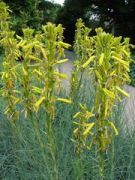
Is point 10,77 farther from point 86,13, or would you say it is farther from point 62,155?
point 86,13

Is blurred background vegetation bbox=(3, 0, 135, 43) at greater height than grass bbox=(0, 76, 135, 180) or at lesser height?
greater

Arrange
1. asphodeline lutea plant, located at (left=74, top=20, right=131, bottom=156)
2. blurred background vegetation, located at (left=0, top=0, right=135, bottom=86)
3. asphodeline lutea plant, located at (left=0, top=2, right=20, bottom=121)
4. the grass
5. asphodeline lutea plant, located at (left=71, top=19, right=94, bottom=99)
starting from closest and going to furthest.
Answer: asphodeline lutea plant, located at (left=74, top=20, right=131, bottom=156) < asphodeline lutea plant, located at (left=0, top=2, right=20, bottom=121) < the grass < asphodeline lutea plant, located at (left=71, top=19, right=94, bottom=99) < blurred background vegetation, located at (left=0, top=0, right=135, bottom=86)

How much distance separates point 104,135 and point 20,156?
1.18 meters

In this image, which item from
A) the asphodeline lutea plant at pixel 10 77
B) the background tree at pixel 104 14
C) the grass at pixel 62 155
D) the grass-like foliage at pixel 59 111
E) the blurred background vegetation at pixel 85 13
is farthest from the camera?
the background tree at pixel 104 14

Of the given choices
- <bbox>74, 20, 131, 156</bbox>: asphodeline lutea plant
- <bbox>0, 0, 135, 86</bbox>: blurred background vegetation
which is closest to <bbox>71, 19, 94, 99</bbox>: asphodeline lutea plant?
<bbox>74, 20, 131, 156</bbox>: asphodeline lutea plant

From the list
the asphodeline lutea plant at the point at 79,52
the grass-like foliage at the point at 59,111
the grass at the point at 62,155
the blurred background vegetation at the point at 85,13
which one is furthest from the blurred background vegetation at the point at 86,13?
the grass at the point at 62,155

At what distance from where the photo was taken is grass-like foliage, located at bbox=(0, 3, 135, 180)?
204 cm

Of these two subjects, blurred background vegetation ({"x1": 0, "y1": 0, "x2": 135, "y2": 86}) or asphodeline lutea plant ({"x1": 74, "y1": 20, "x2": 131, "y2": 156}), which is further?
blurred background vegetation ({"x1": 0, "y1": 0, "x2": 135, "y2": 86})

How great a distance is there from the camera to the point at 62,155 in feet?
10.3

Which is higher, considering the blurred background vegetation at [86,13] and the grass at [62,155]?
the blurred background vegetation at [86,13]

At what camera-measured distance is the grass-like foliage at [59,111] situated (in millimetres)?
2045

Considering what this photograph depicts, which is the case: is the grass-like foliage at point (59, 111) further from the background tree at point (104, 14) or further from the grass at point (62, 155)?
the background tree at point (104, 14)

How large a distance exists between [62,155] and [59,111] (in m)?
1.05

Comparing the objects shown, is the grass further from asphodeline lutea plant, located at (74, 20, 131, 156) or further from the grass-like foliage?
asphodeline lutea plant, located at (74, 20, 131, 156)
